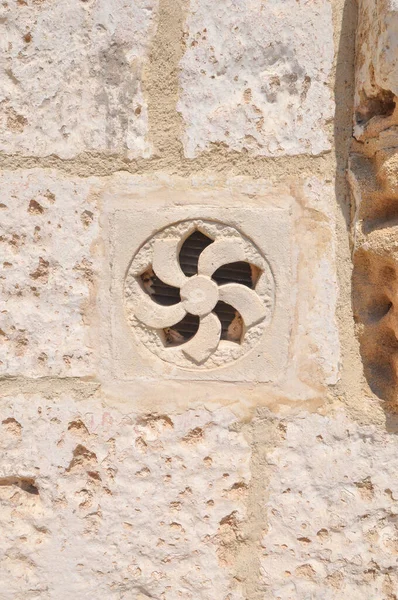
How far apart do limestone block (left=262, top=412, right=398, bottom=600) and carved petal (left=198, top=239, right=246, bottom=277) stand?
282 mm

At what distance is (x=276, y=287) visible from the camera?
3.23 ft

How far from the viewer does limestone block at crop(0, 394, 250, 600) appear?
0.98 metres

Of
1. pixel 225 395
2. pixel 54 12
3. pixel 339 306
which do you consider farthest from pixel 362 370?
pixel 54 12

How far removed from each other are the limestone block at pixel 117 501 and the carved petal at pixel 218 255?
240 mm

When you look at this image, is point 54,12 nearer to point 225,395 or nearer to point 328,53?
point 328,53

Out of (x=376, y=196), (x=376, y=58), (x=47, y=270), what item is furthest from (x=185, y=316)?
(x=376, y=58)

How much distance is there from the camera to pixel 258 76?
3.23 feet

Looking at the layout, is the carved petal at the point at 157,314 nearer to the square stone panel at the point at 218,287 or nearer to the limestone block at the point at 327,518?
the square stone panel at the point at 218,287

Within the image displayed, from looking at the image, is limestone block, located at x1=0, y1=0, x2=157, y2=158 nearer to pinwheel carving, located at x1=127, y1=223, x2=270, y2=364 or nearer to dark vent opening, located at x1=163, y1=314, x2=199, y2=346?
pinwheel carving, located at x1=127, y1=223, x2=270, y2=364

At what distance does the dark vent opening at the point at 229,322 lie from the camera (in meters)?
1.01

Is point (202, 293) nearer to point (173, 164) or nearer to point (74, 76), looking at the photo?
point (173, 164)

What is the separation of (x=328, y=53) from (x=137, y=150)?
35 centimetres

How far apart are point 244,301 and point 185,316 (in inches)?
4.0

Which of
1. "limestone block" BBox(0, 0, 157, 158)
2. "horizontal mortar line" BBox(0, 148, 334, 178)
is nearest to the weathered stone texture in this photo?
"horizontal mortar line" BBox(0, 148, 334, 178)
